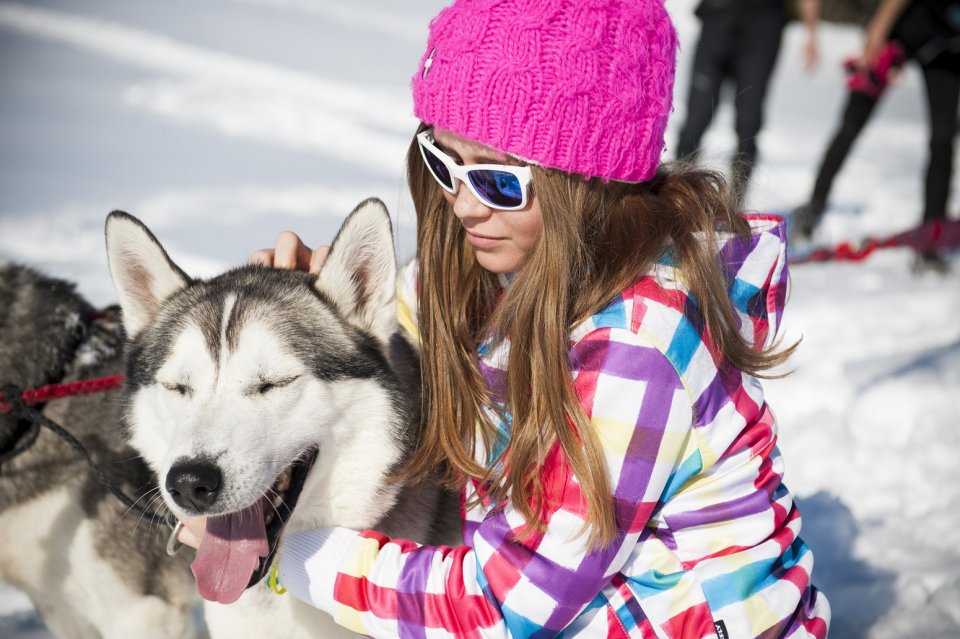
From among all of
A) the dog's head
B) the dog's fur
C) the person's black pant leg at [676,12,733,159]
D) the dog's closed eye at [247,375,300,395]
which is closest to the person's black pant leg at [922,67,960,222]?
the person's black pant leg at [676,12,733,159]

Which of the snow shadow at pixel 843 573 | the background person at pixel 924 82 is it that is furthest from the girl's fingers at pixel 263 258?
the background person at pixel 924 82

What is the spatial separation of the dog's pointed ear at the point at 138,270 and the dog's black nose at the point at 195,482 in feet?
1.64

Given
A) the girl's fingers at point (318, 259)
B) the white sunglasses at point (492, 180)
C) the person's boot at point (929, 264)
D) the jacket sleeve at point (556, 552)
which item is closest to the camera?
the jacket sleeve at point (556, 552)

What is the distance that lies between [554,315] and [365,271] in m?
0.49

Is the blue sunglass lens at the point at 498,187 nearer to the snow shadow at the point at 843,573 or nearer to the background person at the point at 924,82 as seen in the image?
the snow shadow at the point at 843,573

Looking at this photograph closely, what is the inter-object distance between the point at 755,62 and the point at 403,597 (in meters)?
4.41

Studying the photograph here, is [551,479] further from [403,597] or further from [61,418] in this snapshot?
[61,418]

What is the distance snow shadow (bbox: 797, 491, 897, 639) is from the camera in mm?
2250

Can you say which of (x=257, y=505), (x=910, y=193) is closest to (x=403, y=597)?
(x=257, y=505)

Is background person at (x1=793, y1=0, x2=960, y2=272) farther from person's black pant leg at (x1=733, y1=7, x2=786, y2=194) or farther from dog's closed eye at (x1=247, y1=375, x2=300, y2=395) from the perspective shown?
dog's closed eye at (x1=247, y1=375, x2=300, y2=395)

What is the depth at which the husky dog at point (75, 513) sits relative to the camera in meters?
1.92

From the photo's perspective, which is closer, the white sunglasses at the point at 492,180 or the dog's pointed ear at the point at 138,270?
the white sunglasses at the point at 492,180

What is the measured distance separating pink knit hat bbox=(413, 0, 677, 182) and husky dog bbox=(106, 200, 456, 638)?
12.1 inches

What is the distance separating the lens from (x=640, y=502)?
134cm
